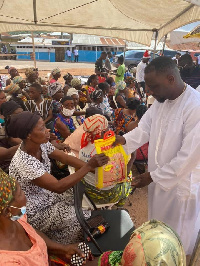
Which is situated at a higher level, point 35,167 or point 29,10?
point 29,10

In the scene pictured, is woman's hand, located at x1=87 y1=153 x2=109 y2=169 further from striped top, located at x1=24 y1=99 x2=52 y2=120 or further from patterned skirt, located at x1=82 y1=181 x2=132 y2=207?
striped top, located at x1=24 y1=99 x2=52 y2=120

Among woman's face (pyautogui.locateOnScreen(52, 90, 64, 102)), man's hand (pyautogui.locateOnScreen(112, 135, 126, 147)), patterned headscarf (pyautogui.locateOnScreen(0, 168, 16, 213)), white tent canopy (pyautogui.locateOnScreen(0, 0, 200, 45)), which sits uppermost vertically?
white tent canopy (pyautogui.locateOnScreen(0, 0, 200, 45))

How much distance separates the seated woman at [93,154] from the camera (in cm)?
300

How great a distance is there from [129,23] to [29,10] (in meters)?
2.16

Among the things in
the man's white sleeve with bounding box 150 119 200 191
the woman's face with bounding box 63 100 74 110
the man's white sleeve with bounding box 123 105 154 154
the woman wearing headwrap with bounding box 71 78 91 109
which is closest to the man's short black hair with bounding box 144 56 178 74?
the man's white sleeve with bounding box 150 119 200 191

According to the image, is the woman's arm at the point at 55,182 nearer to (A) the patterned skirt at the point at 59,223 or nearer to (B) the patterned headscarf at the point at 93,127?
(A) the patterned skirt at the point at 59,223

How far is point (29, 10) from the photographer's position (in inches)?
214

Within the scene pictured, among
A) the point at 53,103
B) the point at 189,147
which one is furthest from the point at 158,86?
the point at 53,103

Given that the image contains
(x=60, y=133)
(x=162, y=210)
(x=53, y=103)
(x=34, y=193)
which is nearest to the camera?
(x=34, y=193)

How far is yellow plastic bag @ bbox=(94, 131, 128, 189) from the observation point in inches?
99.4

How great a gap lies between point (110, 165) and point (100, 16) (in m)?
4.04

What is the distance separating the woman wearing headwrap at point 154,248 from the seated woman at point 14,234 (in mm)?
576

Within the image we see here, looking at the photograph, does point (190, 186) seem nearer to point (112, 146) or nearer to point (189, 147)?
point (189, 147)

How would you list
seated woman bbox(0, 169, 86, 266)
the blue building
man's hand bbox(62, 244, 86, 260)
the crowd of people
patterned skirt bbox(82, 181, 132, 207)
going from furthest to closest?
1. the blue building
2. patterned skirt bbox(82, 181, 132, 207)
3. man's hand bbox(62, 244, 86, 260)
4. the crowd of people
5. seated woman bbox(0, 169, 86, 266)
